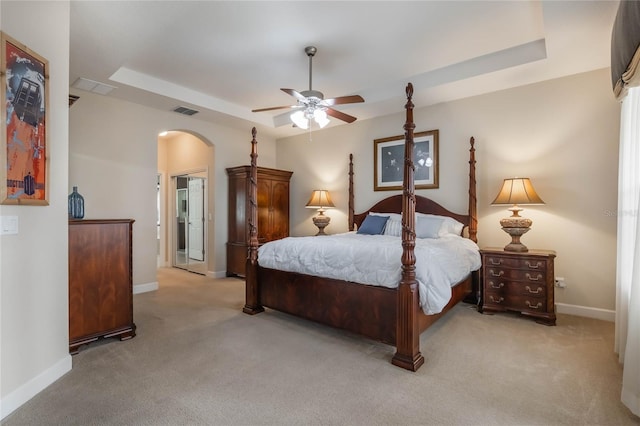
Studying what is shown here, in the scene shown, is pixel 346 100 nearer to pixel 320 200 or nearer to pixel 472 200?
pixel 472 200

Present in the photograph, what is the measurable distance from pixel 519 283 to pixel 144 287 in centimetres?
491

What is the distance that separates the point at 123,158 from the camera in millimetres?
4441

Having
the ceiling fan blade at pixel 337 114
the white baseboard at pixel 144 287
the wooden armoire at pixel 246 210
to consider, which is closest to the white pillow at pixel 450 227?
the ceiling fan blade at pixel 337 114

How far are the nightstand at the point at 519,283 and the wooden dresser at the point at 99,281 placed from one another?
3.75m

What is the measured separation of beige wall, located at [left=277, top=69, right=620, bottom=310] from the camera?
11.3 feet

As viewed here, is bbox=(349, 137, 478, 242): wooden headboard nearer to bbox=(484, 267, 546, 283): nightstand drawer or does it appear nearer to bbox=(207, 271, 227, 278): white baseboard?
bbox=(484, 267, 546, 283): nightstand drawer

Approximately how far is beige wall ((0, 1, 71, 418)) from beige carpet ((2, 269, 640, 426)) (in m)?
0.16

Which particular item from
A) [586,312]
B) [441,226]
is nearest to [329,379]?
[441,226]

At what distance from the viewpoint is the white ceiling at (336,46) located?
8.84 ft

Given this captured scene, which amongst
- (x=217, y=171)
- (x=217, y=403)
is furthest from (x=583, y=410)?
(x=217, y=171)

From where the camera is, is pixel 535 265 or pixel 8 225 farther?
pixel 535 265

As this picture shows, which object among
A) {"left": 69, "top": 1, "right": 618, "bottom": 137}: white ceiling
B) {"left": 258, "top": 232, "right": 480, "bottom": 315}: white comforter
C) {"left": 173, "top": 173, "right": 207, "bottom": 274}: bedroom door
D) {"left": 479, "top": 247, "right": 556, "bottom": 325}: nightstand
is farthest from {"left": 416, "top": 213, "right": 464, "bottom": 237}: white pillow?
{"left": 173, "top": 173, "right": 207, "bottom": 274}: bedroom door

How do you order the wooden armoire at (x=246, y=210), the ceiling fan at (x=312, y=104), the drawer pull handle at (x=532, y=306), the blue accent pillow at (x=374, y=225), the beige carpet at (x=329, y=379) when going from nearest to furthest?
the beige carpet at (x=329, y=379)
the ceiling fan at (x=312, y=104)
the drawer pull handle at (x=532, y=306)
the blue accent pillow at (x=374, y=225)
the wooden armoire at (x=246, y=210)

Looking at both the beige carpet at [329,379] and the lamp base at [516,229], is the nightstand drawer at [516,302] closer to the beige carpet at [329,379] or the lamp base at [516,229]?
the beige carpet at [329,379]
